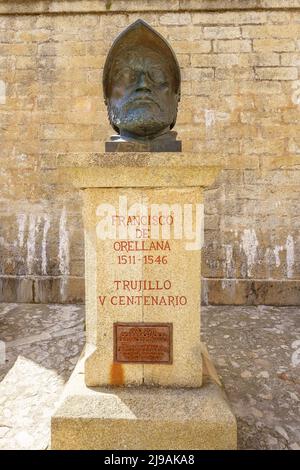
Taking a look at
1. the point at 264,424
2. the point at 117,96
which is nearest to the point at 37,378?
the point at 264,424

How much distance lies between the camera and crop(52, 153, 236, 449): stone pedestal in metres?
2.01

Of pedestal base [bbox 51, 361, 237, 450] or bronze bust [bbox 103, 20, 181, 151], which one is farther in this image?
bronze bust [bbox 103, 20, 181, 151]

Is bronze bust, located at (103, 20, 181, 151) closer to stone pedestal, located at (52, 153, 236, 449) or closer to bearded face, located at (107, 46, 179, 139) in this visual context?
bearded face, located at (107, 46, 179, 139)

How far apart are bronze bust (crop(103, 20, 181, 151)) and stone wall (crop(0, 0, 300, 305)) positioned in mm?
2928

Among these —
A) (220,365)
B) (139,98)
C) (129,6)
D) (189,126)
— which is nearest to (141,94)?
(139,98)

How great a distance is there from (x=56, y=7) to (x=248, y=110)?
10.3 ft

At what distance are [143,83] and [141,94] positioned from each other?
0.08m

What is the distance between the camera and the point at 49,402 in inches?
103

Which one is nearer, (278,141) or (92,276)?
(92,276)

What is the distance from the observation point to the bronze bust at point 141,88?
2.08 meters

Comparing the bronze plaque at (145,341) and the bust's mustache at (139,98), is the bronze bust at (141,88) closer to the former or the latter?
the bust's mustache at (139,98)

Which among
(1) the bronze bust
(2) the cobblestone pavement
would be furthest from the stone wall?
(1) the bronze bust

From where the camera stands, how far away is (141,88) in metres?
2.10

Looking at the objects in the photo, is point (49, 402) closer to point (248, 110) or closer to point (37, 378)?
point (37, 378)
